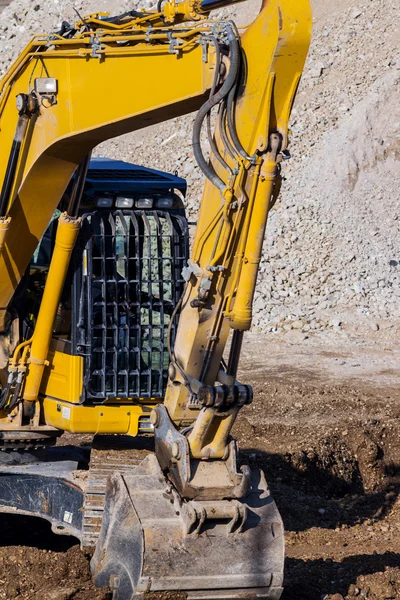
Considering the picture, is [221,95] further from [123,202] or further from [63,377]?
[63,377]

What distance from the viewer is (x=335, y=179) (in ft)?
62.2

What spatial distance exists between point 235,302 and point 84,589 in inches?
86.3

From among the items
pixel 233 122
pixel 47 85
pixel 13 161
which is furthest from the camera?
pixel 13 161

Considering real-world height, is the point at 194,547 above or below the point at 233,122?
below

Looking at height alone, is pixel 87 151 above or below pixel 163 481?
above

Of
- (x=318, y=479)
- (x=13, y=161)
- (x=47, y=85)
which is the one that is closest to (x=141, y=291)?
(x=13, y=161)

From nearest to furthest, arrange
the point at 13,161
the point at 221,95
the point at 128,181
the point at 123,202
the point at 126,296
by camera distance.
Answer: the point at 221,95
the point at 13,161
the point at 126,296
the point at 123,202
the point at 128,181

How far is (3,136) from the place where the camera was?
7.18m

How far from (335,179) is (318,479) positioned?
9427 mm

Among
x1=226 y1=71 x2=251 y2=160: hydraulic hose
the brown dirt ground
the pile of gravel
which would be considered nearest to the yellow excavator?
x1=226 y1=71 x2=251 y2=160: hydraulic hose

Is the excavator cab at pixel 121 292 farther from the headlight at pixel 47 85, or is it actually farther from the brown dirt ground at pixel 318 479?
the brown dirt ground at pixel 318 479

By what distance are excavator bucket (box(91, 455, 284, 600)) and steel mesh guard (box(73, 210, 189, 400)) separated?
1501 millimetres

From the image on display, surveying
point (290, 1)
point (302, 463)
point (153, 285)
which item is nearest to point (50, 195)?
point (153, 285)

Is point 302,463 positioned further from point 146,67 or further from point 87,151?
point 146,67
